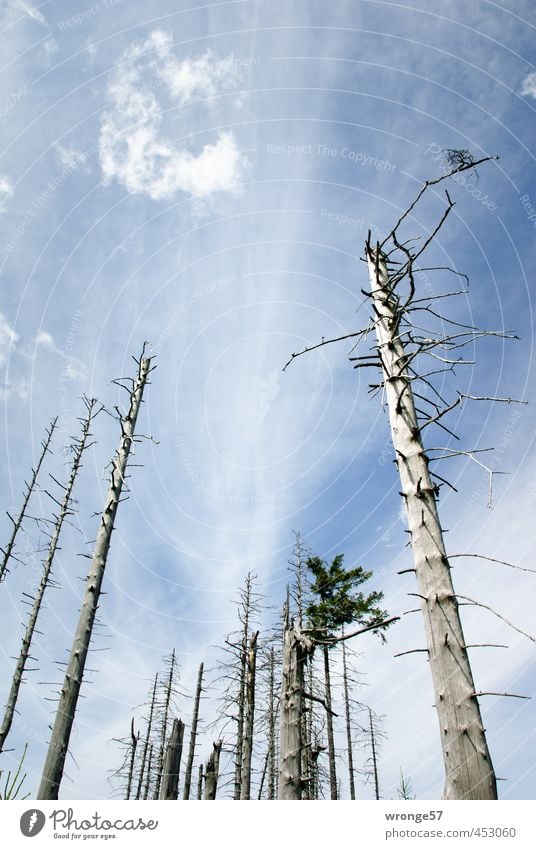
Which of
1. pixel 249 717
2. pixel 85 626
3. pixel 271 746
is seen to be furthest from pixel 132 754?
pixel 85 626

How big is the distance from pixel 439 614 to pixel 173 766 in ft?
20.4

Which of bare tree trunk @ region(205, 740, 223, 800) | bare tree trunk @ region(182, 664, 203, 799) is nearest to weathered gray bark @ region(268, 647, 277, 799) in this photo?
bare tree trunk @ region(182, 664, 203, 799)

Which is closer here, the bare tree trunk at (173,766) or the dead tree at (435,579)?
the dead tree at (435,579)

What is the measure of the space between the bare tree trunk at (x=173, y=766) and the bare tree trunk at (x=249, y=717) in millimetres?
8413

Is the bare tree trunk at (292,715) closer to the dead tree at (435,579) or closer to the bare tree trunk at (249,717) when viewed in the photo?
the dead tree at (435,579)

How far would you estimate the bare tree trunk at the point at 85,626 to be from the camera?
6.72 m

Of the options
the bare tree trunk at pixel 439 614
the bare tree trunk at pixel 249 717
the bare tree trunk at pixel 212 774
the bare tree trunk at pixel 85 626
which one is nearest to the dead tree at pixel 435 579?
the bare tree trunk at pixel 439 614

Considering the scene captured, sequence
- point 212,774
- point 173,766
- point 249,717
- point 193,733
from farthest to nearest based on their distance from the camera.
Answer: point 193,733 < point 249,717 < point 212,774 < point 173,766

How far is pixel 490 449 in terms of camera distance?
11.7ft

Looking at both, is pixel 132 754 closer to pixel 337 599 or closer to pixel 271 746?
pixel 271 746

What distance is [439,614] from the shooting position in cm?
314
